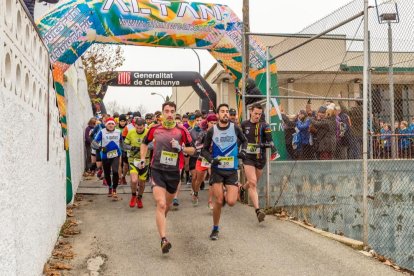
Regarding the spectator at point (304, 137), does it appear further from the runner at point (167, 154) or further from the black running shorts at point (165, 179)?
the black running shorts at point (165, 179)

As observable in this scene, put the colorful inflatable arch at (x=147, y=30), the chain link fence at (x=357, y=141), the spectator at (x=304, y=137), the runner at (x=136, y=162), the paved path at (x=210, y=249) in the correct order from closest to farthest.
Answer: the paved path at (x=210, y=249) < the chain link fence at (x=357, y=141) < the spectator at (x=304, y=137) < the colorful inflatable arch at (x=147, y=30) < the runner at (x=136, y=162)

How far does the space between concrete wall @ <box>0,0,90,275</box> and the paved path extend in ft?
3.31

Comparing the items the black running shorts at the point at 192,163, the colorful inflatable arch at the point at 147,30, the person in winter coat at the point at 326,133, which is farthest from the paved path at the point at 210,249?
the black running shorts at the point at 192,163

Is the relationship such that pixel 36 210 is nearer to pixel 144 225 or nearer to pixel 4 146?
pixel 4 146

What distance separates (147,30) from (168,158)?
190 inches

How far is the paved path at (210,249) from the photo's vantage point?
5.58m

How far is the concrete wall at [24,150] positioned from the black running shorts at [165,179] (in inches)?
54.2

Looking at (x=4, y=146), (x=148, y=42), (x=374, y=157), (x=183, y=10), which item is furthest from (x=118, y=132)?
(x=4, y=146)

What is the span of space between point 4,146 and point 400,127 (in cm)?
692

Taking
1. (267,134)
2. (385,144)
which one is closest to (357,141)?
(385,144)

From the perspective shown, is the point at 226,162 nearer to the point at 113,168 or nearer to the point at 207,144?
the point at 207,144

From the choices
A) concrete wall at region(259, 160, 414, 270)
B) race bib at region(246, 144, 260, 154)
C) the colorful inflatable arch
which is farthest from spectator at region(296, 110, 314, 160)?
race bib at region(246, 144, 260, 154)

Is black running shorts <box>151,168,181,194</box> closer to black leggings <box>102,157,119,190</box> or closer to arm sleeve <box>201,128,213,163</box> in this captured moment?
arm sleeve <box>201,128,213,163</box>

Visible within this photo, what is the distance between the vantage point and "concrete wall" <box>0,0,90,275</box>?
3.24m
